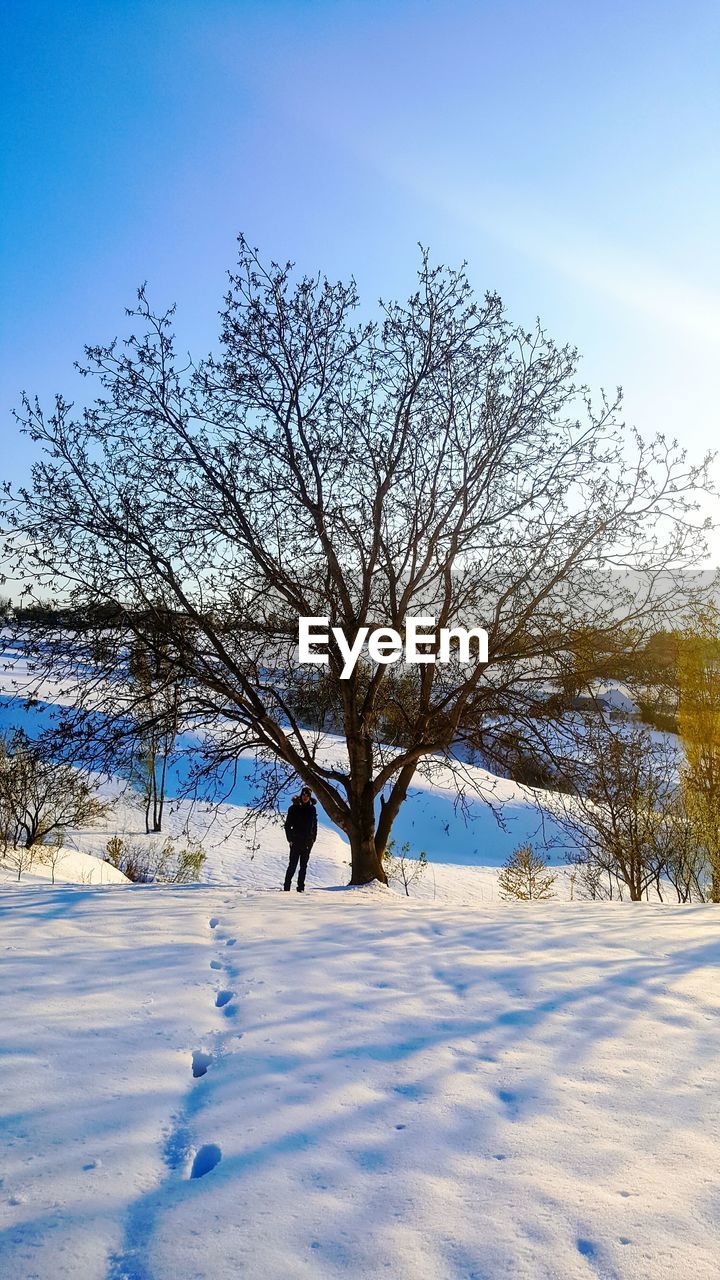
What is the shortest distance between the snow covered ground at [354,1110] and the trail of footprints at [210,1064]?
0.4 inches

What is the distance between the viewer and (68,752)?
866 centimetres

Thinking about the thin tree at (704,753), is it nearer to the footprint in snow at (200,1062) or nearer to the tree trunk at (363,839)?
the tree trunk at (363,839)

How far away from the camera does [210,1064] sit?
3.11 meters

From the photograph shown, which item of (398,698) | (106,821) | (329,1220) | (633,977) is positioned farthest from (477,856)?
(329,1220)

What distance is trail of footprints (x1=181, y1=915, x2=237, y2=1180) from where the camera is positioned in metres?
2.39

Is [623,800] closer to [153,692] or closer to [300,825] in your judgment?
[300,825]

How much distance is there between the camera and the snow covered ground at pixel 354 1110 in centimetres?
199

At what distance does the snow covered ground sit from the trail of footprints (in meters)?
0.01

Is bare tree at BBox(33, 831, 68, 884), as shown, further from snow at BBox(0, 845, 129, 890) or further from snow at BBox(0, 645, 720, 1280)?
snow at BBox(0, 645, 720, 1280)

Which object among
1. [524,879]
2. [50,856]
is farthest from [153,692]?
[524,879]

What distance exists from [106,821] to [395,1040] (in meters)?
31.0

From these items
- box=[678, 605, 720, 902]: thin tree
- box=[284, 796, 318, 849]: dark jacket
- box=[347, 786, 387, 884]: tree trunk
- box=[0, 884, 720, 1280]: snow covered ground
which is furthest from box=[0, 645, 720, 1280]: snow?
box=[678, 605, 720, 902]: thin tree

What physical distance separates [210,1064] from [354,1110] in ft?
2.46

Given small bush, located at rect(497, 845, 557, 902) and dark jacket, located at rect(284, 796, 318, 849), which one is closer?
dark jacket, located at rect(284, 796, 318, 849)
